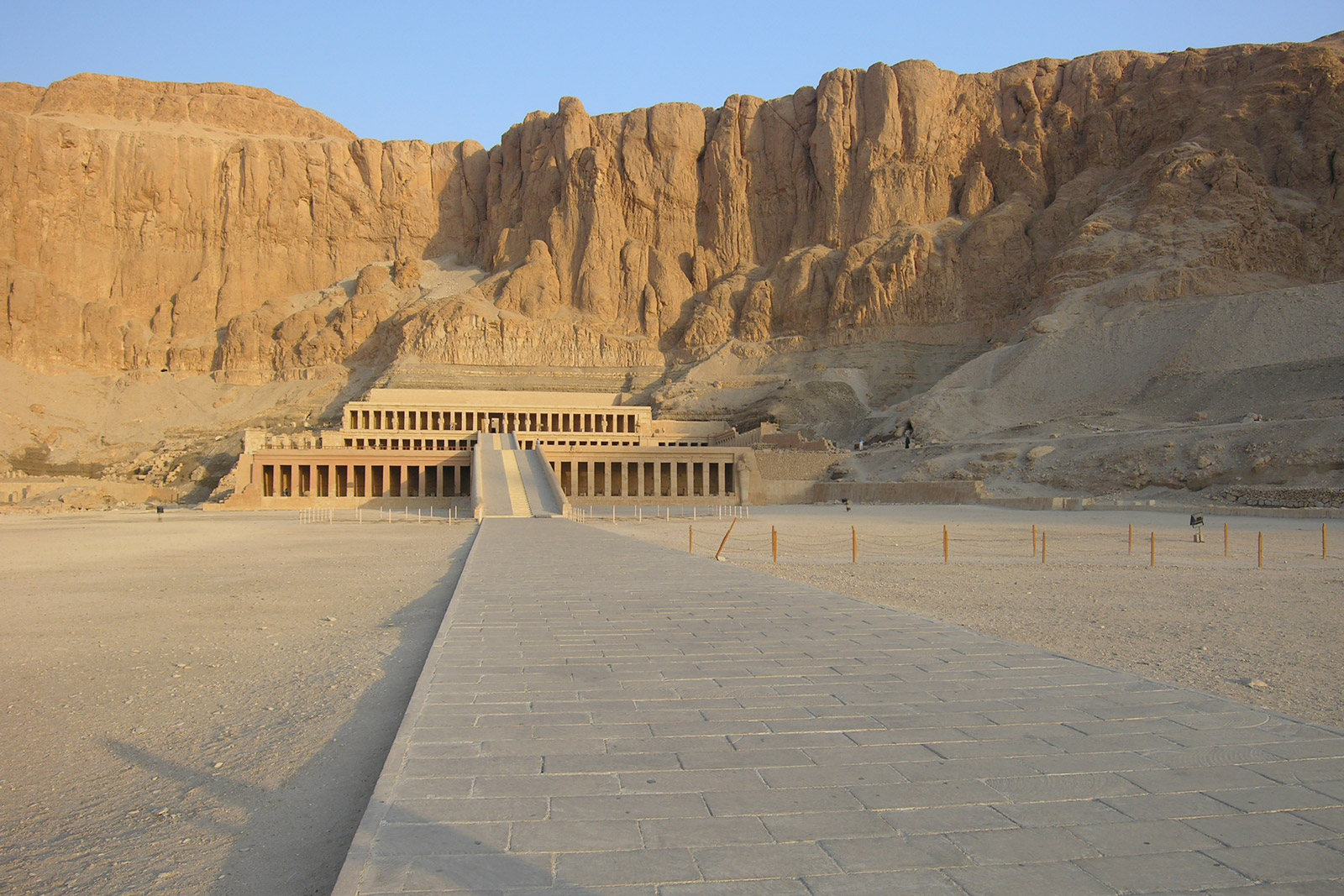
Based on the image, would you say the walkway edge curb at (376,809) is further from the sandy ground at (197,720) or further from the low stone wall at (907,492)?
the low stone wall at (907,492)

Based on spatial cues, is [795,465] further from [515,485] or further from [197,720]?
[197,720]

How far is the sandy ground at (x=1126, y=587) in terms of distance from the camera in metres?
8.65

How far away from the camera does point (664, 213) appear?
102 m

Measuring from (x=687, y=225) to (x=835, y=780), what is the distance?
101978 millimetres

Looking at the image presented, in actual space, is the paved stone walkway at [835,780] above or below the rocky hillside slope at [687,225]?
below

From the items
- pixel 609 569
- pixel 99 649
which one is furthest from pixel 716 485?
pixel 99 649

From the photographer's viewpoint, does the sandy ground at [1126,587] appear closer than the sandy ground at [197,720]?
No

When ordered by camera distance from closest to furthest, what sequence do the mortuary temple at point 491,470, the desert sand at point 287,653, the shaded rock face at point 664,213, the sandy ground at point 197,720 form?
the sandy ground at point 197,720
the desert sand at point 287,653
the mortuary temple at point 491,470
the shaded rock face at point 664,213

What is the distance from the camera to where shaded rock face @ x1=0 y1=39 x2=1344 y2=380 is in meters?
77.9

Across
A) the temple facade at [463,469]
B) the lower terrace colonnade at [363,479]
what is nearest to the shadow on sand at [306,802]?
the temple facade at [463,469]

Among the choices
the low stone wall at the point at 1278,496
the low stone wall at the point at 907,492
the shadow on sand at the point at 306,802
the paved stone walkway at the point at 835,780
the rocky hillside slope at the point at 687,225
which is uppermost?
the rocky hillside slope at the point at 687,225

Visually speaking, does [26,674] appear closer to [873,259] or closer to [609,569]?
[609,569]

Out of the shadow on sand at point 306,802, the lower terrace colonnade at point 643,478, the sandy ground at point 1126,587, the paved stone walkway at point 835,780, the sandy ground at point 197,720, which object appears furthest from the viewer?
Result: the lower terrace colonnade at point 643,478

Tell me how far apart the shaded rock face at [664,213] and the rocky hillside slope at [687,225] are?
11.3 inches
